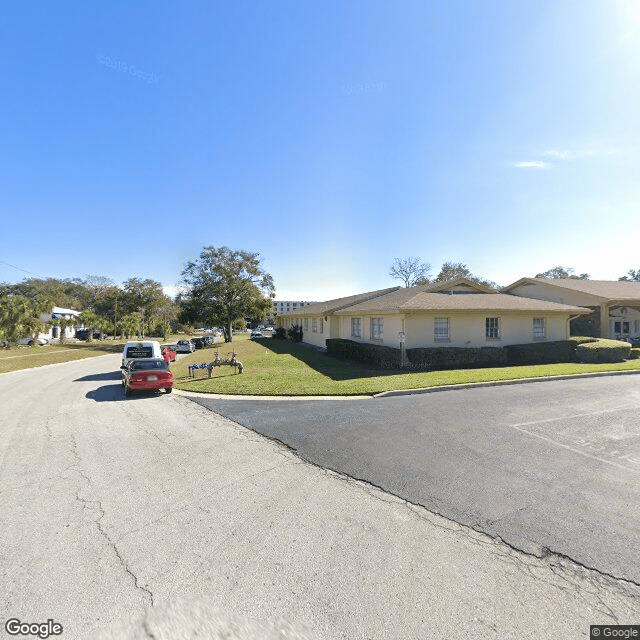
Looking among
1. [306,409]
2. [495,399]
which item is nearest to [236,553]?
[306,409]

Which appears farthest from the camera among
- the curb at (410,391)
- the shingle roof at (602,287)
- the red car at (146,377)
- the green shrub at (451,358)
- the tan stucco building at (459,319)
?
the shingle roof at (602,287)

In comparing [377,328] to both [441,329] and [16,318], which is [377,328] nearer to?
[441,329]

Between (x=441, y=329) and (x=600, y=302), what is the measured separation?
16392 mm

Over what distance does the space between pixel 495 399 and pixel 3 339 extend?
46.0 meters

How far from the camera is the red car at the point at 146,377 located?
1339 centimetres

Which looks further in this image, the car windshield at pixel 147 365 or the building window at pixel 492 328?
the building window at pixel 492 328

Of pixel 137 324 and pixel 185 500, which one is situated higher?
pixel 137 324

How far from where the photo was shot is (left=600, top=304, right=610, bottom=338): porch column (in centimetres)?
2777

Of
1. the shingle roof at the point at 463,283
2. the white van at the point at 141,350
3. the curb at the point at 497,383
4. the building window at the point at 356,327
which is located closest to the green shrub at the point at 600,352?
the curb at the point at 497,383

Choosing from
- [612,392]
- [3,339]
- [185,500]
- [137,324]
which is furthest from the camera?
[137,324]

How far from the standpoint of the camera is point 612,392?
1277 cm

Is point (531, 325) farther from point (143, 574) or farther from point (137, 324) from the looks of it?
point (137, 324)

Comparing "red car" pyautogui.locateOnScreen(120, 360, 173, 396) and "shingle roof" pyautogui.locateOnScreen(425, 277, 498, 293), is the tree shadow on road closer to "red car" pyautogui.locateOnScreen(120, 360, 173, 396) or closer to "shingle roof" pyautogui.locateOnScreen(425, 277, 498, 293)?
"red car" pyautogui.locateOnScreen(120, 360, 173, 396)

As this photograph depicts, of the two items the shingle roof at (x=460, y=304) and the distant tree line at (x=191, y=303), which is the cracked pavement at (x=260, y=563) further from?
the distant tree line at (x=191, y=303)
